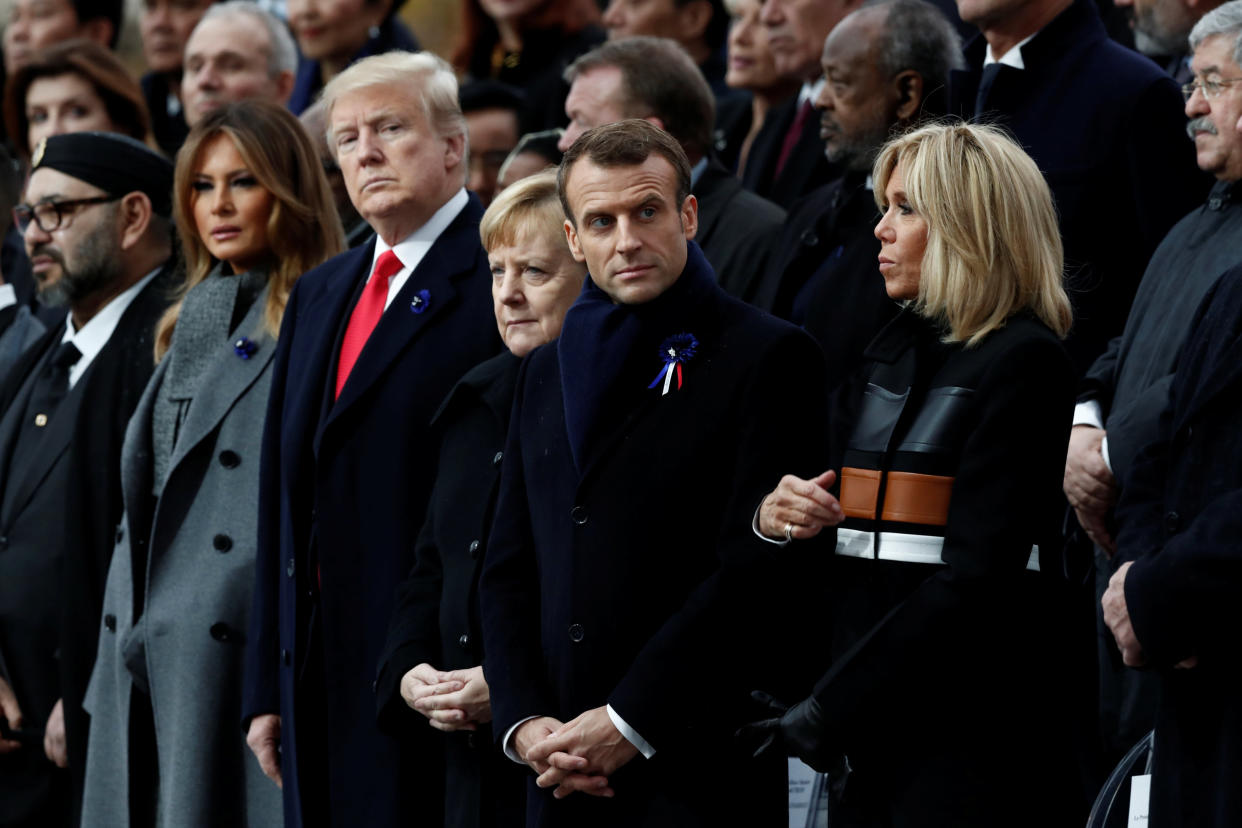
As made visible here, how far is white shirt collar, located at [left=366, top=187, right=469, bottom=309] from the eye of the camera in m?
4.91

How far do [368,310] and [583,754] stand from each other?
1.73 m

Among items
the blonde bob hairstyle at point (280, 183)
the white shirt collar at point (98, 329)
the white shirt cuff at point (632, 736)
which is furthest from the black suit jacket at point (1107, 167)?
the white shirt collar at point (98, 329)

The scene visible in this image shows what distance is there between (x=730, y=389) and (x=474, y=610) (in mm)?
873

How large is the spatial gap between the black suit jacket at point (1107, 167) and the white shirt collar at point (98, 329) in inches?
117

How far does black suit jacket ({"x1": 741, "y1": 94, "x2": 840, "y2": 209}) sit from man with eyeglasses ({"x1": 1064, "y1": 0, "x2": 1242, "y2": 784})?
205 cm

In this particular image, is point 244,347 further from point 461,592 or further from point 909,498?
point 909,498

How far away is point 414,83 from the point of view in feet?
16.5

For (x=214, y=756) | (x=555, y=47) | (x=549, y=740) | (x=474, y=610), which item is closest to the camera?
(x=549, y=740)

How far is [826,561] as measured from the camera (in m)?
3.79

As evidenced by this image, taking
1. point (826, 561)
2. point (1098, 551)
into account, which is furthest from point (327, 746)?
point (1098, 551)

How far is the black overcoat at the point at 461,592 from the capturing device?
13.8 feet

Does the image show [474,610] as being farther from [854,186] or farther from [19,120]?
[19,120]

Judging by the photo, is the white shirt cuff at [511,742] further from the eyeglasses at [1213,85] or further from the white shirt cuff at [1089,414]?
the eyeglasses at [1213,85]

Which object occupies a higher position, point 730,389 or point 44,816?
point 730,389
